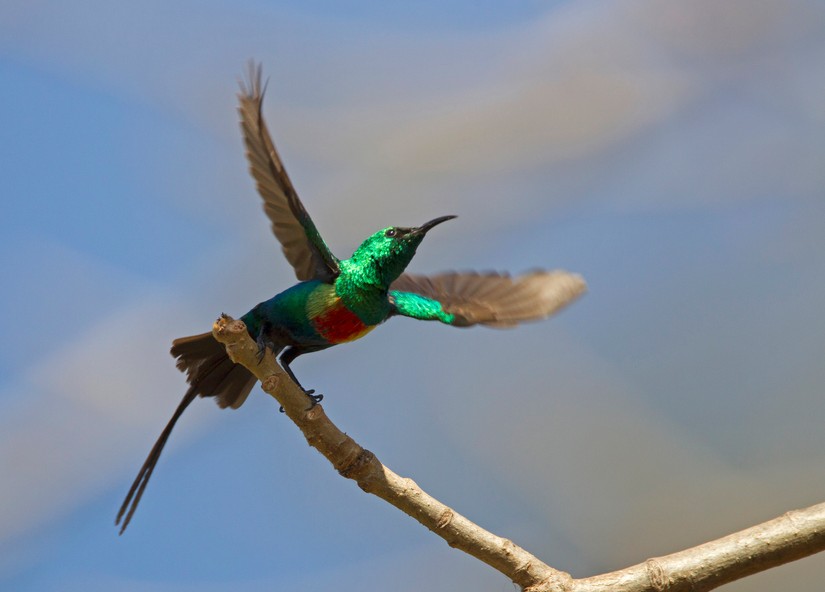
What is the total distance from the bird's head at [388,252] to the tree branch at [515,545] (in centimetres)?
80

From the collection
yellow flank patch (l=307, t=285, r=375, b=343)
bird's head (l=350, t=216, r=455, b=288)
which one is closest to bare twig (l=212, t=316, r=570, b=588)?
yellow flank patch (l=307, t=285, r=375, b=343)

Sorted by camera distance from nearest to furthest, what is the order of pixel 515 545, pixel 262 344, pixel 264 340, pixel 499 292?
pixel 515 545 < pixel 262 344 < pixel 264 340 < pixel 499 292

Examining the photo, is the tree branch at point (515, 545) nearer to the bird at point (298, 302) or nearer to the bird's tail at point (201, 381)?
the bird at point (298, 302)

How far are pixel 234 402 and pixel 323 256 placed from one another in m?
0.79

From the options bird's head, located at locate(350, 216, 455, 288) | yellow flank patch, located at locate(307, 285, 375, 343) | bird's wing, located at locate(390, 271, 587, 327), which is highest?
bird's wing, located at locate(390, 271, 587, 327)

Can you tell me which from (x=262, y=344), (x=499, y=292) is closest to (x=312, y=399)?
(x=262, y=344)

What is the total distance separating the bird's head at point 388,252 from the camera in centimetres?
400

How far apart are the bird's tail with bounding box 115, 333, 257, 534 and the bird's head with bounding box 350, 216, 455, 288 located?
2.30 ft

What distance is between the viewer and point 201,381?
417 cm

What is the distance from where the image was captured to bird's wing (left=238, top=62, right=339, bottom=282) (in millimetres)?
3588

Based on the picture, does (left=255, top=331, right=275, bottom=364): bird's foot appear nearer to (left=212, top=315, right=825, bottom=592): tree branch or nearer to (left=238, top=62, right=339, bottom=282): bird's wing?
(left=212, top=315, right=825, bottom=592): tree branch

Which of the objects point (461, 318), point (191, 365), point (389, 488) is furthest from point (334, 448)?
point (461, 318)

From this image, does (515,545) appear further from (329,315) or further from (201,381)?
(201,381)

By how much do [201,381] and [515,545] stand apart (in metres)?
1.64
